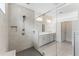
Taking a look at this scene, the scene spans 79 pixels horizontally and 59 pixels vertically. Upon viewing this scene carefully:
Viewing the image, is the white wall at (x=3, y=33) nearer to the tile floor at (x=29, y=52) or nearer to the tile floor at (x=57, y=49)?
the tile floor at (x=29, y=52)

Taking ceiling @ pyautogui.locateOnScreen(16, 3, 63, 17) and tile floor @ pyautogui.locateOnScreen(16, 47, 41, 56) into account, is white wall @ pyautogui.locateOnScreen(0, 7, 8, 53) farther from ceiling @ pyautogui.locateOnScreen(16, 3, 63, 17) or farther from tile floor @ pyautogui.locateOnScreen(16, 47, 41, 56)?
ceiling @ pyautogui.locateOnScreen(16, 3, 63, 17)

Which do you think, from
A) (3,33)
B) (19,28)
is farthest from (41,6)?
(3,33)

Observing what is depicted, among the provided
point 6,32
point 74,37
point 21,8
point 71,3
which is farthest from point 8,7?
point 74,37

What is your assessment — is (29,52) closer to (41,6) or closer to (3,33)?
(3,33)

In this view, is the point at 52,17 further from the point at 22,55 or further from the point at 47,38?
the point at 22,55

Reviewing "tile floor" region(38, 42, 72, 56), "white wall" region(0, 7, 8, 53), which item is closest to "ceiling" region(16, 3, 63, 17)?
"white wall" region(0, 7, 8, 53)

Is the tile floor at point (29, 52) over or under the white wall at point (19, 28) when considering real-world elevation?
under

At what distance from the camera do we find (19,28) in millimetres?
1477

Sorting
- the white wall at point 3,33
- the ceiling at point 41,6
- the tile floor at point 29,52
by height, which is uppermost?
the ceiling at point 41,6

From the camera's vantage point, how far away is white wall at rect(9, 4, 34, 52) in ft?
4.71

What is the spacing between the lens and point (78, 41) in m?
1.43

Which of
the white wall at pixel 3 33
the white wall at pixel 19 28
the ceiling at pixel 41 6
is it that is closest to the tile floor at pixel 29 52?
the white wall at pixel 19 28

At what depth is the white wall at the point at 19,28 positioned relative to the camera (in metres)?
1.44

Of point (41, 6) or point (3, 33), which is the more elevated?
point (41, 6)
